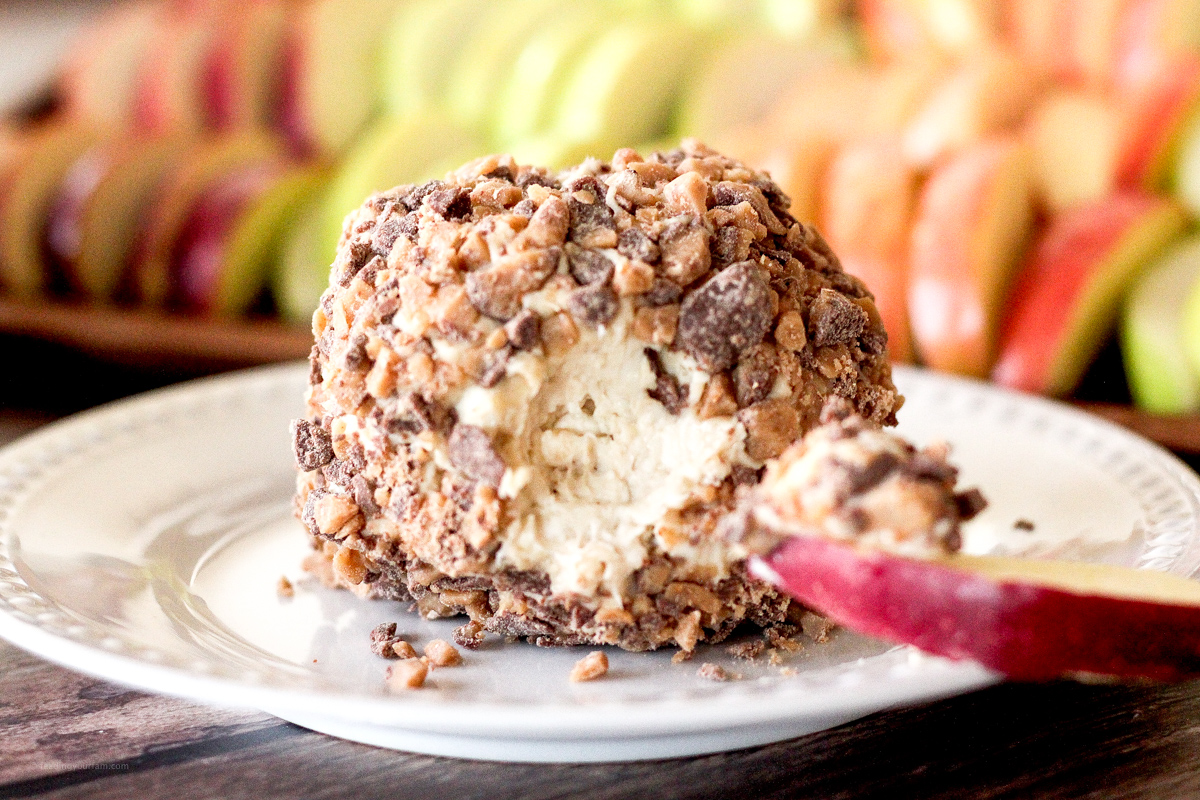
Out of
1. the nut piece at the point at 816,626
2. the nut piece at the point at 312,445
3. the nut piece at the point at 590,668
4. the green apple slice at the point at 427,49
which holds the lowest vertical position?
the nut piece at the point at 590,668

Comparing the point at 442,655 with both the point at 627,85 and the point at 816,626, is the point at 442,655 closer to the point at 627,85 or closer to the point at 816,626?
the point at 816,626

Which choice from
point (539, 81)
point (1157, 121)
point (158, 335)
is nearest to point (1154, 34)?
point (1157, 121)

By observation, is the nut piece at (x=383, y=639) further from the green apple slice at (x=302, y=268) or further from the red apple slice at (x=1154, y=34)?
the red apple slice at (x=1154, y=34)

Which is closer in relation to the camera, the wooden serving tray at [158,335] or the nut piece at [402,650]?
the nut piece at [402,650]

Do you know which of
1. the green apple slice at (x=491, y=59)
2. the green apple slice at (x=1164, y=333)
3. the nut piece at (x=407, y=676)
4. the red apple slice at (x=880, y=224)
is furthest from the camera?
the green apple slice at (x=491, y=59)

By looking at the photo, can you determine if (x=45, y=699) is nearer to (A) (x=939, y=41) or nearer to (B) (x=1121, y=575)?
(B) (x=1121, y=575)

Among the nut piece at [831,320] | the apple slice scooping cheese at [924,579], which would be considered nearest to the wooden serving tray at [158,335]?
the nut piece at [831,320]

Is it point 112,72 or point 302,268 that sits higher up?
point 112,72
